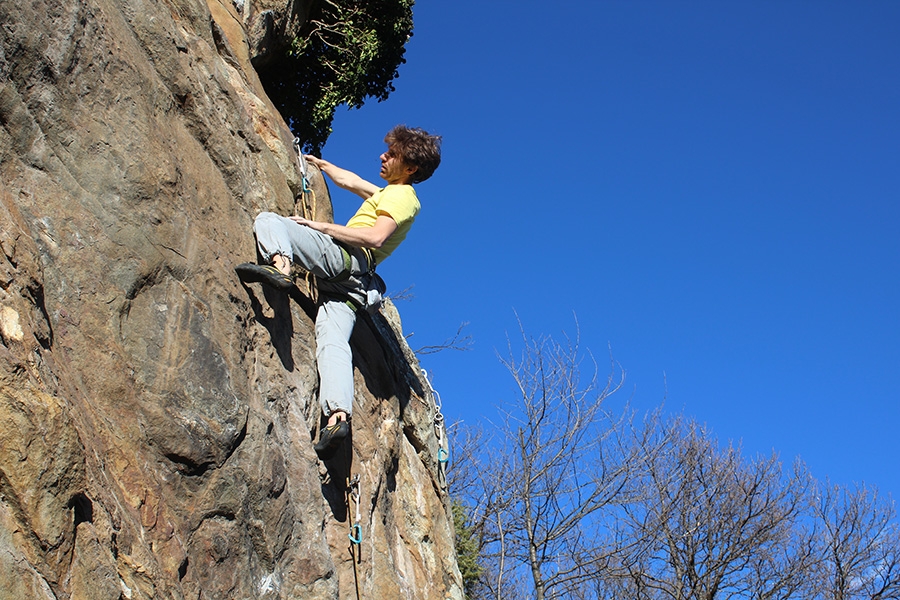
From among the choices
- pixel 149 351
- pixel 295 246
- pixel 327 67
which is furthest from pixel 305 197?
pixel 327 67

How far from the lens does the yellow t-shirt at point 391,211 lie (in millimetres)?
6223

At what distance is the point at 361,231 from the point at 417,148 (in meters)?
1.02

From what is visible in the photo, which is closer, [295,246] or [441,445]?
[295,246]

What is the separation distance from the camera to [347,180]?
7207 millimetres

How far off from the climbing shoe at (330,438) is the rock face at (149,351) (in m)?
0.09

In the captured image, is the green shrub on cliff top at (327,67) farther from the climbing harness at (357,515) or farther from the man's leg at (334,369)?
the climbing harness at (357,515)

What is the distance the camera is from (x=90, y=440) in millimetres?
3625

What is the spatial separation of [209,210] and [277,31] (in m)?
5.47

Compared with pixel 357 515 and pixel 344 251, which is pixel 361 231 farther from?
pixel 357 515

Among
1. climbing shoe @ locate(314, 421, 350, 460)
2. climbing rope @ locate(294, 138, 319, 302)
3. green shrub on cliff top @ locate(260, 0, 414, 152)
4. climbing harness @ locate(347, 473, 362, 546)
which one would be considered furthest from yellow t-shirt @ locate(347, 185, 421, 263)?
green shrub on cliff top @ locate(260, 0, 414, 152)

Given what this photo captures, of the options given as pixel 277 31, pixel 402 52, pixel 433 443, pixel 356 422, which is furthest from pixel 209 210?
pixel 402 52

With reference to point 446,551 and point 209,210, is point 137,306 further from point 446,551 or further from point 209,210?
point 446,551

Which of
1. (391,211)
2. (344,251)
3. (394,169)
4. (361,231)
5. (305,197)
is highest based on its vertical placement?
(394,169)

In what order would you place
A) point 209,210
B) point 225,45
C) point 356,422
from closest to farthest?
point 209,210, point 356,422, point 225,45
